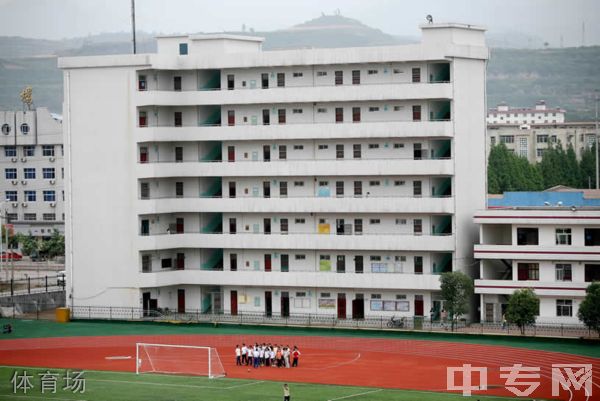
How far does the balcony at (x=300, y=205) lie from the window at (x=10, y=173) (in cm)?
5369

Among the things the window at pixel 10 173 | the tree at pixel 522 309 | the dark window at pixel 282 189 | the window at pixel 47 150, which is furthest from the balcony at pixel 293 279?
the window at pixel 10 173

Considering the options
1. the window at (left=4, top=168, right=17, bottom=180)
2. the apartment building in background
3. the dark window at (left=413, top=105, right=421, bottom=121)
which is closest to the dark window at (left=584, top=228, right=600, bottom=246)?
the apartment building in background

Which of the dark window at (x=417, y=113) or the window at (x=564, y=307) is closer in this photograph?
the window at (x=564, y=307)

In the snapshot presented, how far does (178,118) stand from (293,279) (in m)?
14.9

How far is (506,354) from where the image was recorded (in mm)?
72500

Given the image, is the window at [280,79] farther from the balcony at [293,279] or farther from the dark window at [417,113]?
the balcony at [293,279]

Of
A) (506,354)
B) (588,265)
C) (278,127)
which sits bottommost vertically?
(506,354)

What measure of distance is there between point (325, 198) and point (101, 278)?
17528 mm

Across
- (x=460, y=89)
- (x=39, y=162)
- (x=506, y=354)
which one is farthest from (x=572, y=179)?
(x=506, y=354)

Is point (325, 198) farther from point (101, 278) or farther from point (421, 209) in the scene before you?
point (101, 278)

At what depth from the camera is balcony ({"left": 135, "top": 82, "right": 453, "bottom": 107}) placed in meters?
85.2

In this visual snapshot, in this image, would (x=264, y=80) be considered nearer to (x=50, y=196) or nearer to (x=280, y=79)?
(x=280, y=79)

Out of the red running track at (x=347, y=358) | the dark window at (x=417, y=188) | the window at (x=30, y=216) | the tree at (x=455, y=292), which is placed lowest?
the red running track at (x=347, y=358)

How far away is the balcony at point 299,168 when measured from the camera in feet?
280
